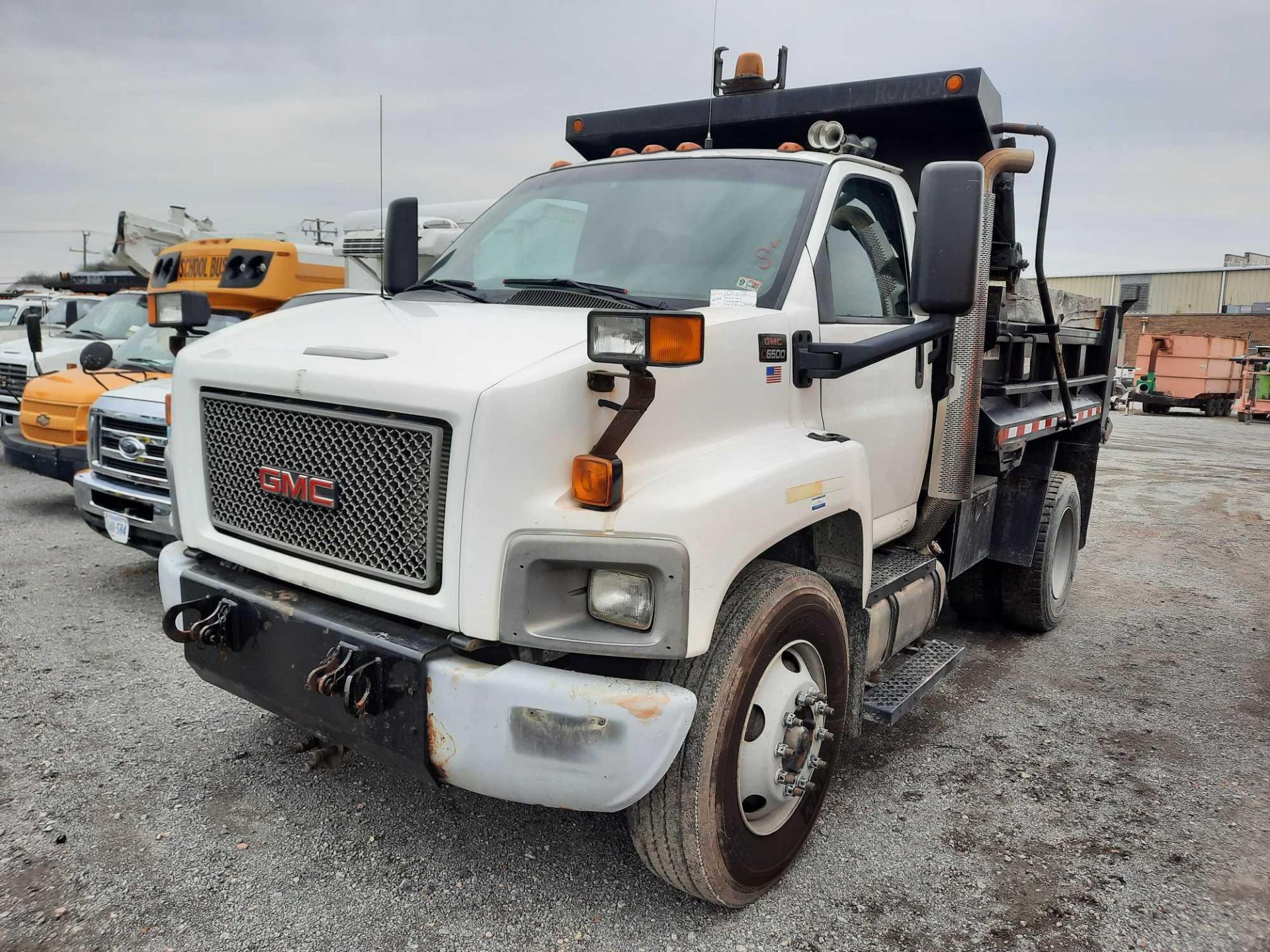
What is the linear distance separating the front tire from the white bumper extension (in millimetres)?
3848

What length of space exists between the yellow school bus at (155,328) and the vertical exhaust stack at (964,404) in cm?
575

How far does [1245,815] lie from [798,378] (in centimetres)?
243

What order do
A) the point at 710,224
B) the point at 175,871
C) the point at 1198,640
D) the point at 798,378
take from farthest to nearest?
1. the point at 1198,640
2. the point at 710,224
3. the point at 798,378
4. the point at 175,871

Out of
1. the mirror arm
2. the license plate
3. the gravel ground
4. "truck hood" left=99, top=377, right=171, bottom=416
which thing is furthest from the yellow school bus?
the mirror arm

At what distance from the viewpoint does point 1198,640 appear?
5910 millimetres

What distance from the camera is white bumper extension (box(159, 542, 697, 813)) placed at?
8.03ft

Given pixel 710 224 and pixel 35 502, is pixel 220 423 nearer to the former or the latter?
pixel 710 224

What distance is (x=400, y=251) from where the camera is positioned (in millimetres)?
4262

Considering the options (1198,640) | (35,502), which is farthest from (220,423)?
(35,502)

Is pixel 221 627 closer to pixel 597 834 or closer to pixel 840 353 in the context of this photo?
pixel 597 834

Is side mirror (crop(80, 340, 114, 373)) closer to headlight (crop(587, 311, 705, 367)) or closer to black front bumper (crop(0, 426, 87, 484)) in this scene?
black front bumper (crop(0, 426, 87, 484))

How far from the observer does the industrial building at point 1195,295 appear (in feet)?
135

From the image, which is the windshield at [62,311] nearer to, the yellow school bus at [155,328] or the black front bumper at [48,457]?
the yellow school bus at [155,328]

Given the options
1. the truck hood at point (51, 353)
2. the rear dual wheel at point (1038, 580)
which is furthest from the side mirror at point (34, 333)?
the rear dual wheel at point (1038, 580)
